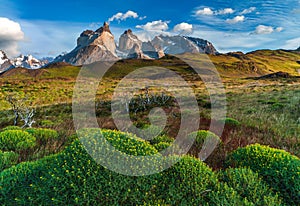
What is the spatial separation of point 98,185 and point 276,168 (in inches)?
111

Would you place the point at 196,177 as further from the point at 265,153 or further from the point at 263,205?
the point at 265,153

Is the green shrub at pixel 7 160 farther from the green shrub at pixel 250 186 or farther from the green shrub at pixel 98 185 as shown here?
the green shrub at pixel 250 186

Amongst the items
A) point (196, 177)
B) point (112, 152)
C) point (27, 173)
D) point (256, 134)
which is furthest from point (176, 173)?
point (256, 134)

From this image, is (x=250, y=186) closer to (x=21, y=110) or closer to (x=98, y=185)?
(x=98, y=185)

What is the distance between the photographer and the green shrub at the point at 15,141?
543cm

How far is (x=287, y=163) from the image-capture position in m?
3.40

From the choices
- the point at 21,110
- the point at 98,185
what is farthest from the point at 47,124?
the point at 98,185

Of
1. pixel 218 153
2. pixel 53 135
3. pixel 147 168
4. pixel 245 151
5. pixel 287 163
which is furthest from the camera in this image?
pixel 53 135

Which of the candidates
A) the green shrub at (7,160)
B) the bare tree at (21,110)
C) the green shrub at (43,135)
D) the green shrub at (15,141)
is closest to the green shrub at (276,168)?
the green shrub at (7,160)

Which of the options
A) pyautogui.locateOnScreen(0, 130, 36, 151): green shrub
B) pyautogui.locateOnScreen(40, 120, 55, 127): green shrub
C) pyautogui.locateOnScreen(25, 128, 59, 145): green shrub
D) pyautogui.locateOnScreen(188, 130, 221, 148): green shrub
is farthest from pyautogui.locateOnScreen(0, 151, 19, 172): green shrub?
pyautogui.locateOnScreen(40, 120, 55, 127): green shrub

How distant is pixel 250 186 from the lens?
3047 mm

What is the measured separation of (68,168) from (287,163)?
3.42 metres

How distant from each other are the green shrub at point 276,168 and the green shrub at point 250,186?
0.60 ft

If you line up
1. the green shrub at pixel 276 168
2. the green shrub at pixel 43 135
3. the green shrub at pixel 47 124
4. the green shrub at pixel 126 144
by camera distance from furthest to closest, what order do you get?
the green shrub at pixel 47 124 < the green shrub at pixel 43 135 < the green shrub at pixel 126 144 < the green shrub at pixel 276 168
